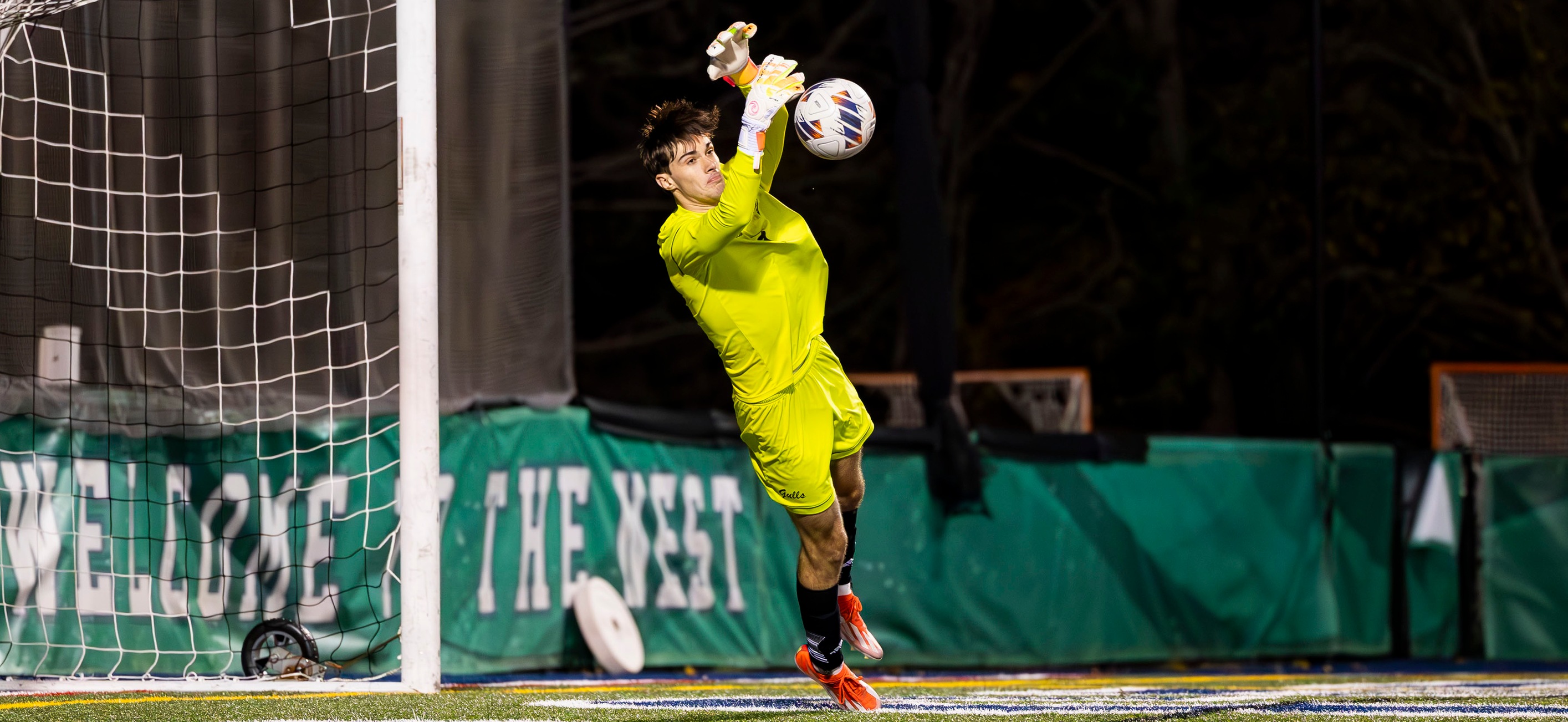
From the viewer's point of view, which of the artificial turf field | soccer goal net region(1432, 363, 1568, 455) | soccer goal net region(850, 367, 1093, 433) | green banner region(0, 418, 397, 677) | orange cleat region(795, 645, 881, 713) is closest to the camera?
the artificial turf field

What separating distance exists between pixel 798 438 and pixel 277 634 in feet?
10.3

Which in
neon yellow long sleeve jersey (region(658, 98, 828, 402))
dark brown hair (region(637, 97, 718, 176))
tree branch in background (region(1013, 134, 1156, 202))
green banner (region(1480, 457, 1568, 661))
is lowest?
green banner (region(1480, 457, 1568, 661))

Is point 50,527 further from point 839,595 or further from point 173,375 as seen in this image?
point 839,595

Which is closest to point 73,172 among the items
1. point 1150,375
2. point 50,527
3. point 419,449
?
point 50,527

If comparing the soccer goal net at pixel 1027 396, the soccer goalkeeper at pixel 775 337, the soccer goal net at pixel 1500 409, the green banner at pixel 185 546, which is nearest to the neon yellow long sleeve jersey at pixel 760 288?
the soccer goalkeeper at pixel 775 337

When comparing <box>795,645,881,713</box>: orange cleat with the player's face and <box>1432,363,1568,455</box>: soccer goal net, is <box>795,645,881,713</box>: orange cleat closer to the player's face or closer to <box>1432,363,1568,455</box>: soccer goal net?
the player's face

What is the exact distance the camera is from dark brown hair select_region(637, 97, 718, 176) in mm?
5656

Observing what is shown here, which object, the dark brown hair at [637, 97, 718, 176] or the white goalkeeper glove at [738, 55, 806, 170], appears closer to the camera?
the white goalkeeper glove at [738, 55, 806, 170]

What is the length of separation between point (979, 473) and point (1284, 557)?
8.40 ft

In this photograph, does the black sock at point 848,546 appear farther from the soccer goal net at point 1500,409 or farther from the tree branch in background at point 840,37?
the tree branch in background at point 840,37

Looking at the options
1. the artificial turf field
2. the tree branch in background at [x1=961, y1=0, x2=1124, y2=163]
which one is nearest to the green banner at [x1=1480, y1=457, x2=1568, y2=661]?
the artificial turf field

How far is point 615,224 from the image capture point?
1764 cm

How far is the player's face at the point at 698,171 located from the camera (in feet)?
18.6

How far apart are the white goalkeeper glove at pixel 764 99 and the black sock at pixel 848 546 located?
1.36 m
